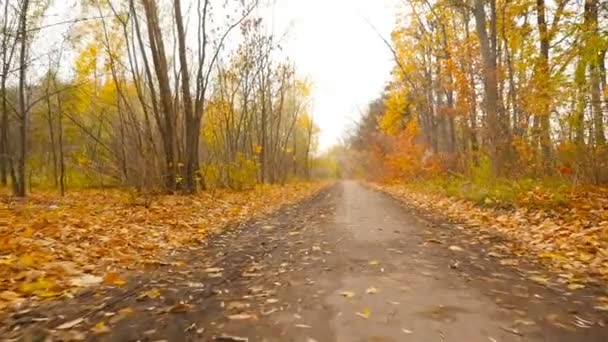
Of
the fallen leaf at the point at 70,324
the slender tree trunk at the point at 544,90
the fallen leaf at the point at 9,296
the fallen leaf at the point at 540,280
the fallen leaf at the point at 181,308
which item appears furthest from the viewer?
the slender tree trunk at the point at 544,90

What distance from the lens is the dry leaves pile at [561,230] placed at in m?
5.36

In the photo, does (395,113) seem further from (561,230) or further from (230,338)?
(230,338)

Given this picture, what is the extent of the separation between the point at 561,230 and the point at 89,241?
24.8ft

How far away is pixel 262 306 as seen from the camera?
3.88m

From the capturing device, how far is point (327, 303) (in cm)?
392

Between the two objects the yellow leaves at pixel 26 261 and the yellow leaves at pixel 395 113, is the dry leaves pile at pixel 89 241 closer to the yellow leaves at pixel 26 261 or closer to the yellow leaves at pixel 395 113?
the yellow leaves at pixel 26 261

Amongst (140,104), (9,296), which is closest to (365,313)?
(9,296)

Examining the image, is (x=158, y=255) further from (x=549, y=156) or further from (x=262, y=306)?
(x=549, y=156)

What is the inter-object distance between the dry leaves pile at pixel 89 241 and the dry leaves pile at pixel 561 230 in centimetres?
509

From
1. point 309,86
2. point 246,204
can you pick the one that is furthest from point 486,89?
point 309,86

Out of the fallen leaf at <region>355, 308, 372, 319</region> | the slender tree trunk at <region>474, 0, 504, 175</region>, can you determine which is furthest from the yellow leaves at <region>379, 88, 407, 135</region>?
the fallen leaf at <region>355, 308, 372, 319</region>

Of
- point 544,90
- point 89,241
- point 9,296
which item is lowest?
point 9,296

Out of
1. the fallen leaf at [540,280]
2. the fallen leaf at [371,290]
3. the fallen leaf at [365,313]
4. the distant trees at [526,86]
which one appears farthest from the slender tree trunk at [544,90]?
the fallen leaf at [365,313]

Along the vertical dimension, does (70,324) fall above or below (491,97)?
below
